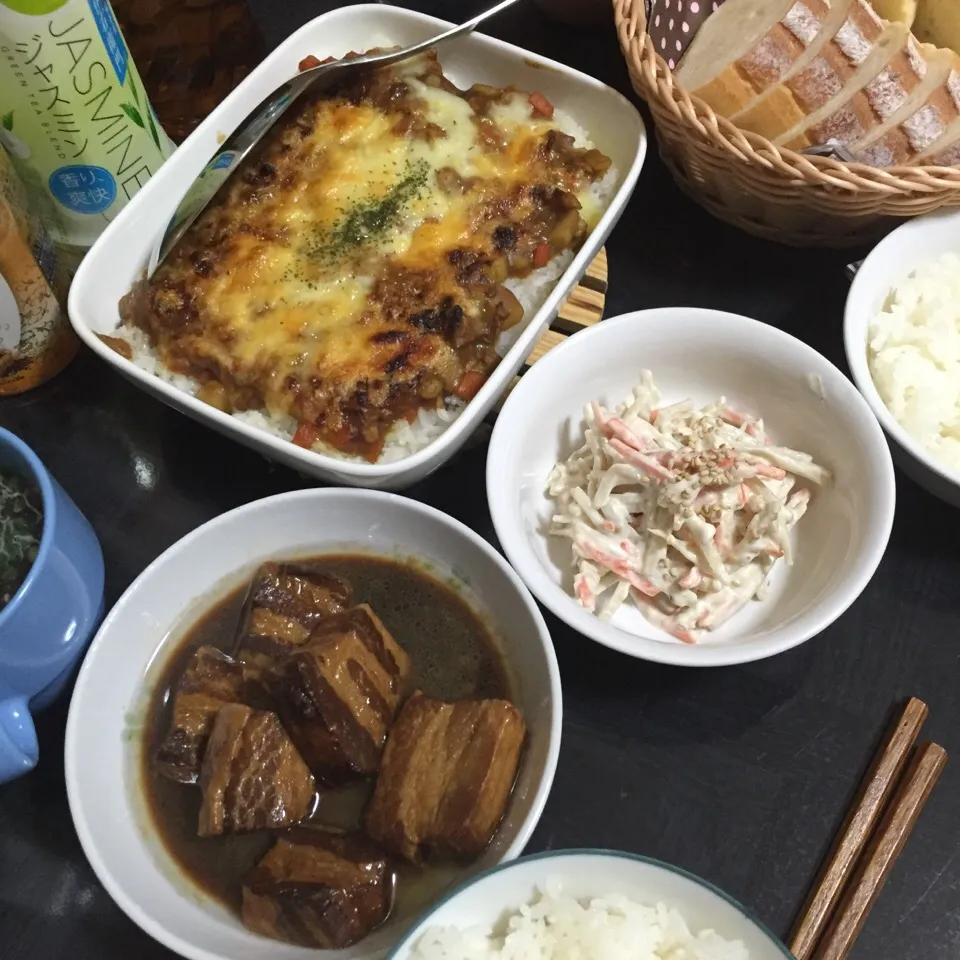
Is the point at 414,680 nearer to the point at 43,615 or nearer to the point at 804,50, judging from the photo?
the point at 43,615

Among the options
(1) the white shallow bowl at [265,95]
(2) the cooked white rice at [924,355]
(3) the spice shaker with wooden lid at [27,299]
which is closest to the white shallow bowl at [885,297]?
(2) the cooked white rice at [924,355]

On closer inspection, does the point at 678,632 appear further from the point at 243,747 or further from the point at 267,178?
the point at 267,178

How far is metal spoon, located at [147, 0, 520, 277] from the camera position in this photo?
181cm

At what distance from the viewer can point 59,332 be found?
1846 mm

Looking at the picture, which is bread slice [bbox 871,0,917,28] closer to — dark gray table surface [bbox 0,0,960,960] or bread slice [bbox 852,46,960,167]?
bread slice [bbox 852,46,960,167]

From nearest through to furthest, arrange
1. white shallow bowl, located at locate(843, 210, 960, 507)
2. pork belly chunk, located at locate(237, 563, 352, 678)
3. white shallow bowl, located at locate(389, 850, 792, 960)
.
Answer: white shallow bowl, located at locate(389, 850, 792, 960)
pork belly chunk, located at locate(237, 563, 352, 678)
white shallow bowl, located at locate(843, 210, 960, 507)

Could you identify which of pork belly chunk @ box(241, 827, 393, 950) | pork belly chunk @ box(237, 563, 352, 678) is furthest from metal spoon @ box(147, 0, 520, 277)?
pork belly chunk @ box(241, 827, 393, 950)

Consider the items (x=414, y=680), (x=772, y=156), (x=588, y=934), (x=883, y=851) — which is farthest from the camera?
(x=772, y=156)

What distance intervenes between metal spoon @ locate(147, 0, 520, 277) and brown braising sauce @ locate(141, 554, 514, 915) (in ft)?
2.55

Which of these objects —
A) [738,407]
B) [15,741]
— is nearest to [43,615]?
[15,741]

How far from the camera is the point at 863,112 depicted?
1.74m

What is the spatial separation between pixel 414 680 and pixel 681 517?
0.54m

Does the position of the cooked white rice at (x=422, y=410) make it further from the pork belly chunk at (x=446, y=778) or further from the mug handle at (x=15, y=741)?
the mug handle at (x=15, y=741)

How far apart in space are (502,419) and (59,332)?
0.98 m
